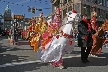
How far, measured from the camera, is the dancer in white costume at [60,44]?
7590 mm

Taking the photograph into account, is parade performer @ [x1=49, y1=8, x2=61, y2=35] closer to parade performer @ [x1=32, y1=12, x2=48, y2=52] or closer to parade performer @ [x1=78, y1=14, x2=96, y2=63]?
parade performer @ [x1=78, y1=14, x2=96, y2=63]

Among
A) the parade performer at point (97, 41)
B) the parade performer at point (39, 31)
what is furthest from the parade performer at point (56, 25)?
the parade performer at point (97, 41)

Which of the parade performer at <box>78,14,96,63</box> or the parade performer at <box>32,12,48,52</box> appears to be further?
the parade performer at <box>32,12,48,52</box>

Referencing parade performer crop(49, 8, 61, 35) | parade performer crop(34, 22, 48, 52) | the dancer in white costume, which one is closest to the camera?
the dancer in white costume

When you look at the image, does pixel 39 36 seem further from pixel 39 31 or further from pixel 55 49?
pixel 55 49

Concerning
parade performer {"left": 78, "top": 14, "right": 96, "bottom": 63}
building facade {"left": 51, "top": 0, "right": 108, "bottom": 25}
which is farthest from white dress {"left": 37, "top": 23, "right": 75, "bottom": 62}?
building facade {"left": 51, "top": 0, "right": 108, "bottom": 25}

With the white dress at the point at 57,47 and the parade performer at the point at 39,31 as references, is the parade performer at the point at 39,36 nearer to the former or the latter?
the parade performer at the point at 39,31

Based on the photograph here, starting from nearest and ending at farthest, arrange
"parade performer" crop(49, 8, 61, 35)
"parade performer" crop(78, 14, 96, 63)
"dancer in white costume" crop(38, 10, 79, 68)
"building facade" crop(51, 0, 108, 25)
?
"dancer in white costume" crop(38, 10, 79, 68)
"parade performer" crop(49, 8, 61, 35)
"parade performer" crop(78, 14, 96, 63)
"building facade" crop(51, 0, 108, 25)

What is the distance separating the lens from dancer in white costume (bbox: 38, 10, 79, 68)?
759 cm

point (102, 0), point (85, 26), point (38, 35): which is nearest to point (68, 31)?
point (85, 26)

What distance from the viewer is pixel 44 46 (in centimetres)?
796

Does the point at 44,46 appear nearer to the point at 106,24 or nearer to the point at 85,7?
the point at 106,24

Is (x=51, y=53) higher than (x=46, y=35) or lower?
lower

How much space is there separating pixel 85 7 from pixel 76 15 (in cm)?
3834
